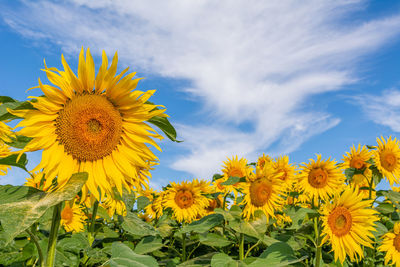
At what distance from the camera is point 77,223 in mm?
5340

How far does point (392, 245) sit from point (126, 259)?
15.4ft

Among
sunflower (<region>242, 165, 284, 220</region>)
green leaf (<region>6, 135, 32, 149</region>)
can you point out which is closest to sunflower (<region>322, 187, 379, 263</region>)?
sunflower (<region>242, 165, 284, 220</region>)

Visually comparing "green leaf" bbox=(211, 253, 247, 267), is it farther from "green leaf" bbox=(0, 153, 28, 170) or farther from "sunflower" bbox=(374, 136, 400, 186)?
"sunflower" bbox=(374, 136, 400, 186)

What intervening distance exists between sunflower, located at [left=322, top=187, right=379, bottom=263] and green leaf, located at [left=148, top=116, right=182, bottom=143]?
7.74 ft

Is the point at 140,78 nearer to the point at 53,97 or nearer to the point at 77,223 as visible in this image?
the point at 53,97

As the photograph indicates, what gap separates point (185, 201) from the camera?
5730 millimetres

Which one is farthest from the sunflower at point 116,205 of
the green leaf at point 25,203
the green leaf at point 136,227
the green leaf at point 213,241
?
the green leaf at point 213,241

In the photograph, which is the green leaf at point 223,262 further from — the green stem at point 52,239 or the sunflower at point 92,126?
the green stem at point 52,239

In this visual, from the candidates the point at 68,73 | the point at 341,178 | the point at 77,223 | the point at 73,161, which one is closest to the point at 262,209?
the point at 341,178

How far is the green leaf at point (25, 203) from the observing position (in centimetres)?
141

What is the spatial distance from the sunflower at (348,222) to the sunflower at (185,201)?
226 cm

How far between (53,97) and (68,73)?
6.5 inches

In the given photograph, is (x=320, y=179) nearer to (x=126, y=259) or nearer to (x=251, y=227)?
(x=251, y=227)

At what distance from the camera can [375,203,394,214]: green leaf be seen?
517 cm
